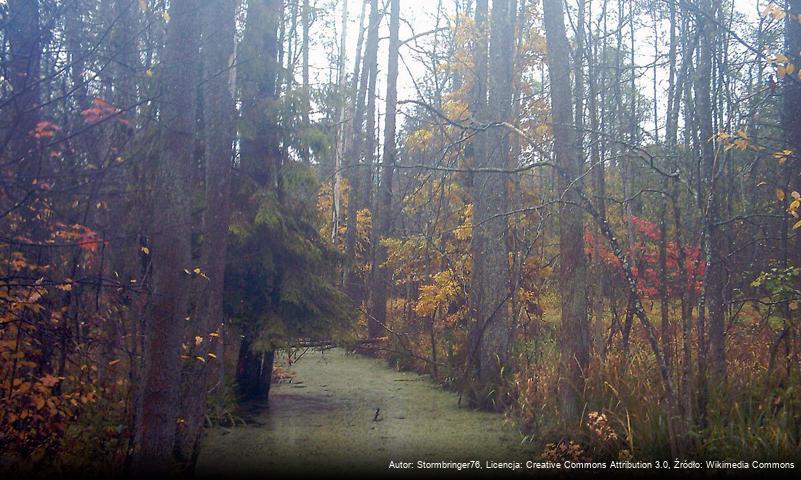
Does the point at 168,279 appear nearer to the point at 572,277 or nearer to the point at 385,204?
the point at 572,277

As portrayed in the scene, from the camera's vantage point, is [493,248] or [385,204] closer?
[493,248]

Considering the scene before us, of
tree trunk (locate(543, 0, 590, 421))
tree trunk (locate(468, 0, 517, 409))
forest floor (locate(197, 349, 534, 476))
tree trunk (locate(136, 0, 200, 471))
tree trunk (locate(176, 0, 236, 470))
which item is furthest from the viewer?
tree trunk (locate(468, 0, 517, 409))

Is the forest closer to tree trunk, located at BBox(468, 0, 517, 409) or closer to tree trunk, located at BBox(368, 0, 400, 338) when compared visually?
tree trunk, located at BBox(468, 0, 517, 409)

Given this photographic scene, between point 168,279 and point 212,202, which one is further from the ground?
point 212,202

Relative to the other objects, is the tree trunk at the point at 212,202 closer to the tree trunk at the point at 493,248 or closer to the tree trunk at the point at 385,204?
the tree trunk at the point at 493,248

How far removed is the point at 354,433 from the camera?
28.5 feet

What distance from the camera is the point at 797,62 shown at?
321 inches

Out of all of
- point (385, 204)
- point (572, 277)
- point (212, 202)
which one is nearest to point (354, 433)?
point (572, 277)

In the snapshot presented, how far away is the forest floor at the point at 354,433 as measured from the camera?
7.32m

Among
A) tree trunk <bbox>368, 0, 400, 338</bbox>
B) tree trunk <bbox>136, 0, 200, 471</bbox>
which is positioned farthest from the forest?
tree trunk <bbox>368, 0, 400, 338</bbox>

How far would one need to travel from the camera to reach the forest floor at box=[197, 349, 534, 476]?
24.0ft

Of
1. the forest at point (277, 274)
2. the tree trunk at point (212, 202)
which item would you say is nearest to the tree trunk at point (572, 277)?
the forest at point (277, 274)

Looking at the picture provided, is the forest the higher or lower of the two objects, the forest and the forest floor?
the higher

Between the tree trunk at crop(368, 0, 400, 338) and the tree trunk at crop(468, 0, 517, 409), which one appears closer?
the tree trunk at crop(468, 0, 517, 409)
